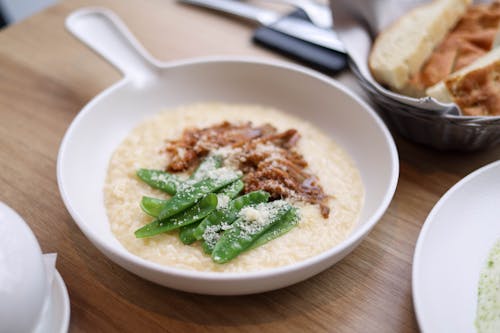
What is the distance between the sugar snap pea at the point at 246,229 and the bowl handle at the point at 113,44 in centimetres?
104

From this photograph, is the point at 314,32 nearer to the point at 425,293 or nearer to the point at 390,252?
the point at 390,252

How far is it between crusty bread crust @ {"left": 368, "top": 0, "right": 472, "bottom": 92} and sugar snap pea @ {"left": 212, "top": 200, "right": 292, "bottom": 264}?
955 millimetres

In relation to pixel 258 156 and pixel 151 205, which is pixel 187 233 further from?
pixel 258 156

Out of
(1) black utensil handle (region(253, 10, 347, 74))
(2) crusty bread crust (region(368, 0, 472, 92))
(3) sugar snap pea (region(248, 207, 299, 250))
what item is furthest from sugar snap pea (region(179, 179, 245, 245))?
(1) black utensil handle (region(253, 10, 347, 74))

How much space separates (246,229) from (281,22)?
5.76 feet

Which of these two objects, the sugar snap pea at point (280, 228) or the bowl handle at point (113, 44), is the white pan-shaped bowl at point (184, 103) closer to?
the bowl handle at point (113, 44)

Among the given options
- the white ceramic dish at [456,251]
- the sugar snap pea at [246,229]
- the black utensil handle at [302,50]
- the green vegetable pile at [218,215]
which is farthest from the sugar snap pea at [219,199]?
the black utensil handle at [302,50]

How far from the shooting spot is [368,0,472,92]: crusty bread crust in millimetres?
2275

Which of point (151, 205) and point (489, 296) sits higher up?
point (151, 205)

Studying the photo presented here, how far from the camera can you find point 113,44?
7.91 feet

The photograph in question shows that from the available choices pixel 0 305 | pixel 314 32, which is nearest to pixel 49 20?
pixel 314 32

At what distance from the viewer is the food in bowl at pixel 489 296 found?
1.43 meters

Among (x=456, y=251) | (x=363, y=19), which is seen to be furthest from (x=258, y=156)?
(x=363, y=19)

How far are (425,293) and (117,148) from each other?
4.63ft
